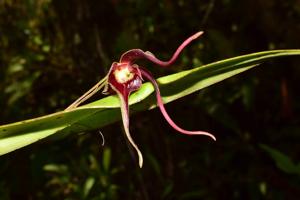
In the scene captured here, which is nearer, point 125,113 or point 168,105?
point 125,113

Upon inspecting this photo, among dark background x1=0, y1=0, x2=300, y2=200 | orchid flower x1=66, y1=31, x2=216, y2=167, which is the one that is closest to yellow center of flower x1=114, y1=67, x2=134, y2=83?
orchid flower x1=66, y1=31, x2=216, y2=167

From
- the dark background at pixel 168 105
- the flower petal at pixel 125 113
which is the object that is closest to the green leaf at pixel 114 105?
the flower petal at pixel 125 113

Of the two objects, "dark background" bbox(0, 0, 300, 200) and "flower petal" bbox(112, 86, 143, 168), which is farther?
"dark background" bbox(0, 0, 300, 200)

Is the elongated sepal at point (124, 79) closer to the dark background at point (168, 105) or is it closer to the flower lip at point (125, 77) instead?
the flower lip at point (125, 77)

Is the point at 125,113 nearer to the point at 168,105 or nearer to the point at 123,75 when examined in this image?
the point at 123,75

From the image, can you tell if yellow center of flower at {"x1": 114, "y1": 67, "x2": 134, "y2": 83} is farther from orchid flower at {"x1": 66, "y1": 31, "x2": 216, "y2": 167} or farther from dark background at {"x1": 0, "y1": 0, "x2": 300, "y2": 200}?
dark background at {"x1": 0, "y1": 0, "x2": 300, "y2": 200}

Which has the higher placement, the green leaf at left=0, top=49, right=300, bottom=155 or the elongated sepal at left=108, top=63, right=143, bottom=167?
the elongated sepal at left=108, top=63, right=143, bottom=167

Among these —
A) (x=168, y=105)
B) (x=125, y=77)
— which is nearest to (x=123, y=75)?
(x=125, y=77)
